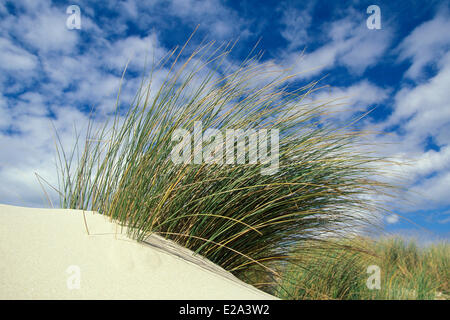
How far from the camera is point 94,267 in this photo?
1269 millimetres

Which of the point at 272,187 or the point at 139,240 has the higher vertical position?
the point at 272,187

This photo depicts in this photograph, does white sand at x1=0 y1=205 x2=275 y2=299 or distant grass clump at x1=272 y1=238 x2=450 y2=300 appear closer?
white sand at x1=0 y1=205 x2=275 y2=299

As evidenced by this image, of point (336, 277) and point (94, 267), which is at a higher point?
point (94, 267)

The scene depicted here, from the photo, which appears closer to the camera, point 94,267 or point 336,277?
point 94,267

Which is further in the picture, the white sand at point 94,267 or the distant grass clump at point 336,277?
the distant grass clump at point 336,277

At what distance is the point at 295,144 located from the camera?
225 centimetres

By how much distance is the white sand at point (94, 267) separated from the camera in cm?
113

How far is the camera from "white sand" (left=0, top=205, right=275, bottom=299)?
3.69 feet

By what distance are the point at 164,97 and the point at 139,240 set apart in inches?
37.6

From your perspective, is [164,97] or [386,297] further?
[386,297]
